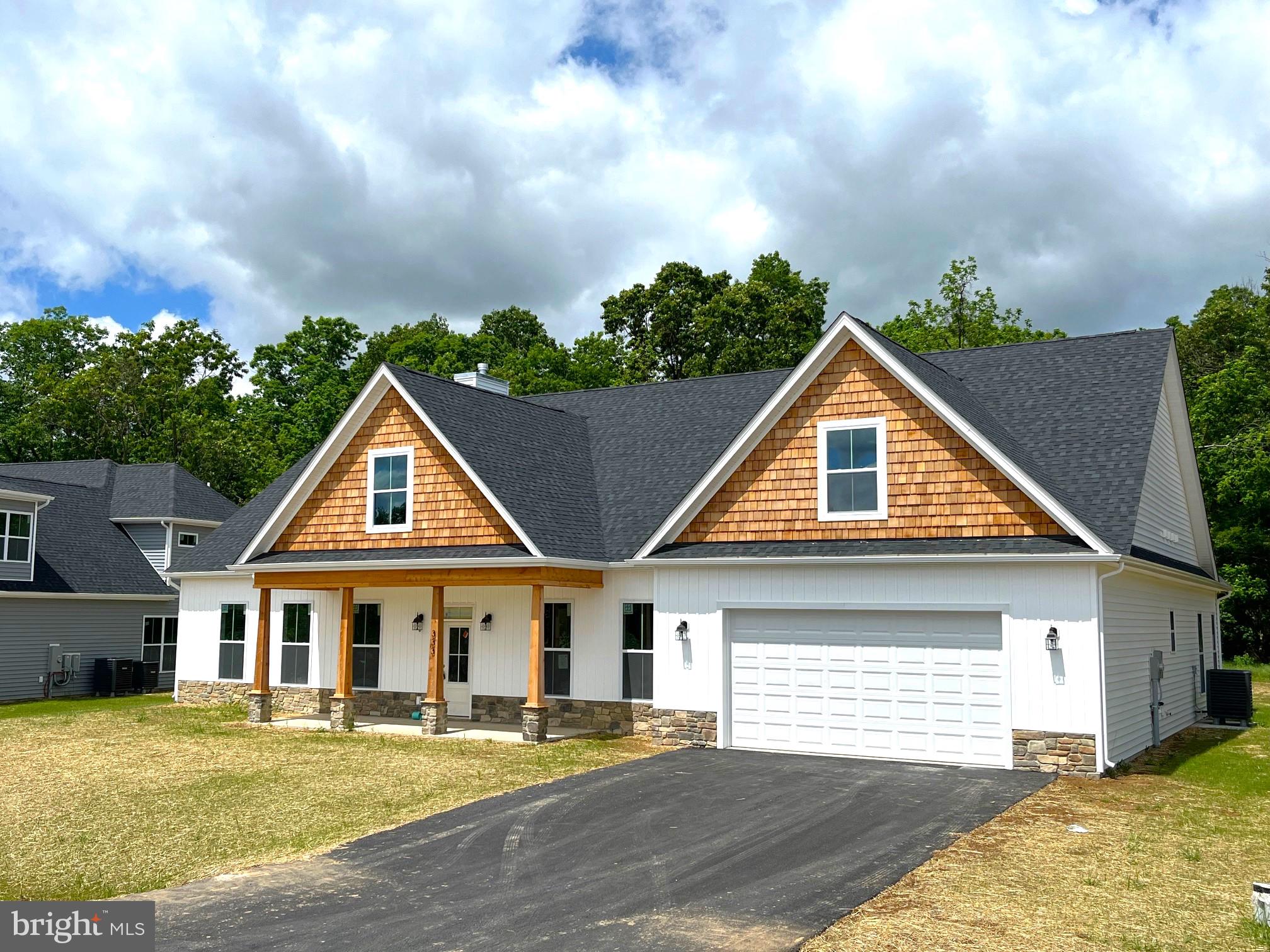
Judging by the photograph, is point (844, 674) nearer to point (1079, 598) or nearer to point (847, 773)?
point (847, 773)

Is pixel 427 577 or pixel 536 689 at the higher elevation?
pixel 427 577

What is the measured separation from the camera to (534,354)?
175 feet

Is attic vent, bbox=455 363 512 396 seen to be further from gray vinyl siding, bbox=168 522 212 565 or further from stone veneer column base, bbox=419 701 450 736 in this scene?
gray vinyl siding, bbox=168 522 212 565

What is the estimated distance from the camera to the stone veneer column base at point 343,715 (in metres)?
20.0

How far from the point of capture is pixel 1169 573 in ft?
58.6

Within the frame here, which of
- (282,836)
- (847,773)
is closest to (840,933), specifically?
(282,836)

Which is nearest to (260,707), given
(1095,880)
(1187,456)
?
(1095,880)

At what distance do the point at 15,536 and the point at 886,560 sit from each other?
75.5 feet

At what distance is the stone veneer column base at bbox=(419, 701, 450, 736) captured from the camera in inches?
747

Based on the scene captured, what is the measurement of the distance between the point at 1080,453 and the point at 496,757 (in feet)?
33.5

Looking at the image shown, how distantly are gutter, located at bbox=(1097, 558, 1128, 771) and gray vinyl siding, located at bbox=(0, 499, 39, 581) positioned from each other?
25385 mm

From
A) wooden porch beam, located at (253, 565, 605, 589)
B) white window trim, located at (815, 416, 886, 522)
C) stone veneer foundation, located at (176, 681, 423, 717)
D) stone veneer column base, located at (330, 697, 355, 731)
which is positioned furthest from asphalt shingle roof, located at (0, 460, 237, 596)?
white window trim, located at (815, 416, 886, 522)

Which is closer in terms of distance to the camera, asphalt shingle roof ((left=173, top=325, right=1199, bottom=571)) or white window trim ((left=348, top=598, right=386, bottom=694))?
asphalt shingle roof ((left=173, top=325, right=1199, bottom=571))

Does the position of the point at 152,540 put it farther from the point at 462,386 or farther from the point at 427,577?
the point at 427,577
